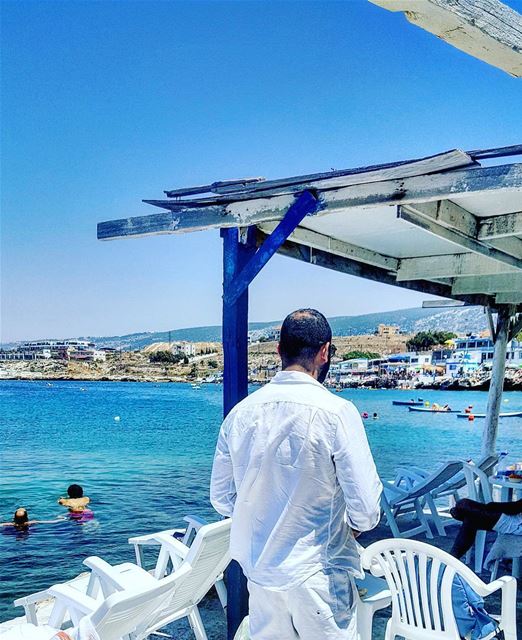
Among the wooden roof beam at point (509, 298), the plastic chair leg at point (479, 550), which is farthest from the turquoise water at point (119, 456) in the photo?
the wooden roof beam at point (509, 298)

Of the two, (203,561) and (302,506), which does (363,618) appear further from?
(203,561)

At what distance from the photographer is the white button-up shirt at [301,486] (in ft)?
6.89

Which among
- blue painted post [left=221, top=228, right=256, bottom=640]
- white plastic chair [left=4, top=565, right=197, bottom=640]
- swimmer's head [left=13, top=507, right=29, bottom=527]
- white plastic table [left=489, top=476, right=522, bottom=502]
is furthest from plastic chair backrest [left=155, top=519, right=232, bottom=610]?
swimmer's head [left=13, top=507, right=29, bottom=527]

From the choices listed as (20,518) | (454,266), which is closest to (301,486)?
(454,266)

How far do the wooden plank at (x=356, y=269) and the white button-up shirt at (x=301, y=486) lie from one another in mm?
2225

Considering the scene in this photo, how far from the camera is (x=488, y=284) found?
7121mm

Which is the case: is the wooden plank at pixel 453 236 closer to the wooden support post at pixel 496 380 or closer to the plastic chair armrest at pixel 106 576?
the plastic chair armrest at pixel 106 576

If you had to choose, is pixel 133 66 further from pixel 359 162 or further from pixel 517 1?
pixel 517 1

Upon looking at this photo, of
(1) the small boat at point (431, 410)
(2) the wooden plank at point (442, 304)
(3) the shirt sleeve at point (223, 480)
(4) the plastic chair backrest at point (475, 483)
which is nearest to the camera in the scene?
(3) the shirt sleeve at point (223, 480)

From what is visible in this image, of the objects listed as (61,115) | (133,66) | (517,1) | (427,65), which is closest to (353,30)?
(427,65)

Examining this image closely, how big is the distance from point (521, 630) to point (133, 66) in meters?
26.0

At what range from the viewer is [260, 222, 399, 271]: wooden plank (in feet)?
15.2

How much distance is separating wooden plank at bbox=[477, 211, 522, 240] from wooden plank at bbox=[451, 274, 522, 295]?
259 cm

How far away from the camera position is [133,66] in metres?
26.4
